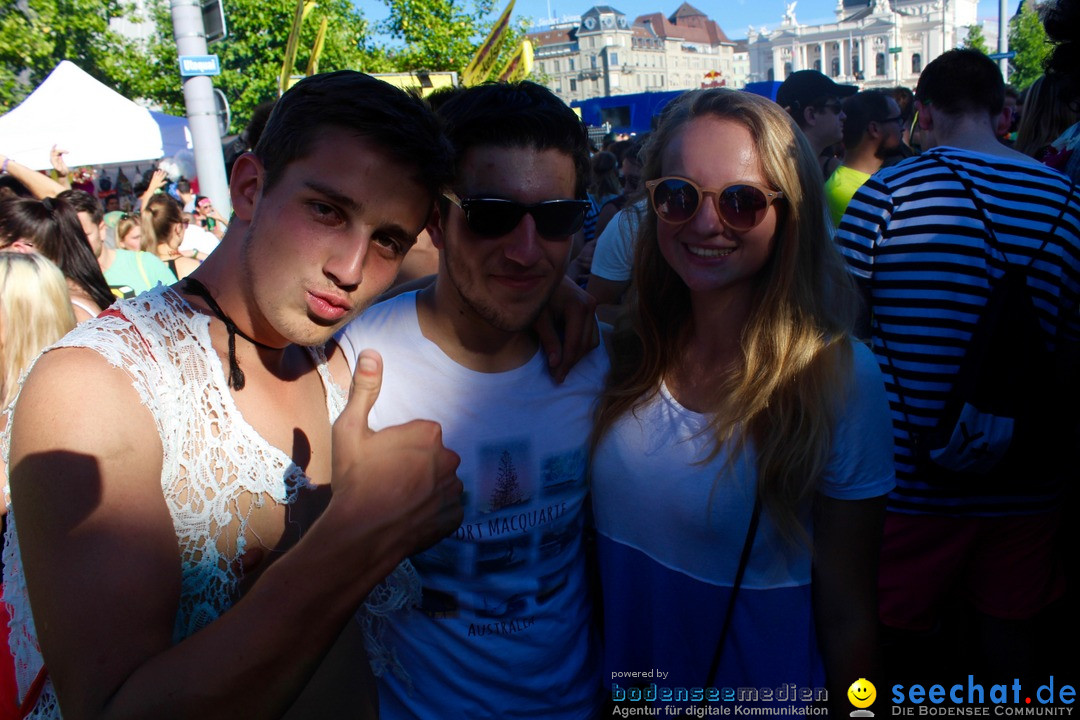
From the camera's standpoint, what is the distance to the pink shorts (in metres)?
2.63

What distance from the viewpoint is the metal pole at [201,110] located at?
6398 mm

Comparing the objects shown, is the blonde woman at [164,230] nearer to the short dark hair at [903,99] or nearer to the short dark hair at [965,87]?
the short dark hair at [965,87]

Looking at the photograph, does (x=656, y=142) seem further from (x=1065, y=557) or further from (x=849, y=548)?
(x=1065, y=557)

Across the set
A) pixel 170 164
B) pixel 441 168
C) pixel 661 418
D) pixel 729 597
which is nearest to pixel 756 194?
pixel 661 418

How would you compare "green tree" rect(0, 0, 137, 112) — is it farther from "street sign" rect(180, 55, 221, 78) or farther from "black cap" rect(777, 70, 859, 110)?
"black cap" rect(777, 70, 859, 110)

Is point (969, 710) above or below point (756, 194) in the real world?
below

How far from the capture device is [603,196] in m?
9.01

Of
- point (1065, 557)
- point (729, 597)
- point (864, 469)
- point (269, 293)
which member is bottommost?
point (1065, 557)

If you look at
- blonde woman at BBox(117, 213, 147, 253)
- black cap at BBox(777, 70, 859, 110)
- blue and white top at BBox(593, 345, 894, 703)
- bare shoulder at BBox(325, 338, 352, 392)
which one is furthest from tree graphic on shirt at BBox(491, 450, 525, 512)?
blonde woman at BBox(117, 213, 147, 253)

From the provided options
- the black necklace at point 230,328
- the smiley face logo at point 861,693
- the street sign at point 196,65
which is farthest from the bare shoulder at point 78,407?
the street sign at point 196,65

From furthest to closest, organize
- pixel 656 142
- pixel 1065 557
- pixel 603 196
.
Answer: pixel 603 196, pixel 1065 557, pixel 656 142

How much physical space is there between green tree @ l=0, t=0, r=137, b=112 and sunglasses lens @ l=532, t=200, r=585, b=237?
63.7 ft

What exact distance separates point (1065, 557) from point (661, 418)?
3032mm

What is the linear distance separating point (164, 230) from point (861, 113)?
6.02 metres
